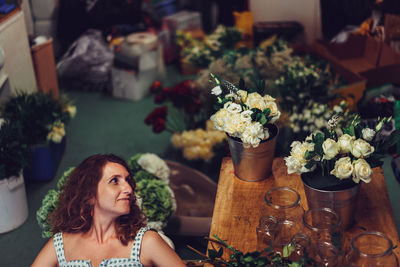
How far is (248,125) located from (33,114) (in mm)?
2168

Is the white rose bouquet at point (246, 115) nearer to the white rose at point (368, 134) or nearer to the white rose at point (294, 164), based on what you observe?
the white rose at point (294, 164)

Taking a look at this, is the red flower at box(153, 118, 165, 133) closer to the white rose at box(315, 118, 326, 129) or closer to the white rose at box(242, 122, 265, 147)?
the white rose at box(315, 118, 326, 129)

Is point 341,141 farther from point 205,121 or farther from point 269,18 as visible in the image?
point 269,18

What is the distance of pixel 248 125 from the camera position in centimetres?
183

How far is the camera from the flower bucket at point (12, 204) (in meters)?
3.00

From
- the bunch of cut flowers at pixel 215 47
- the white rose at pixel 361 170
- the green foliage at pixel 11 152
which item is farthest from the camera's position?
the bunch of cut flowers at pixel 215 47

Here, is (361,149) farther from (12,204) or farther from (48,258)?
(12,204)

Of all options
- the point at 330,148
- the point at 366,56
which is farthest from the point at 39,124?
the point at 366,56

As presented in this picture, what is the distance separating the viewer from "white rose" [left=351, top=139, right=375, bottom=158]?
158 cm

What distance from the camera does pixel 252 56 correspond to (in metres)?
3.80

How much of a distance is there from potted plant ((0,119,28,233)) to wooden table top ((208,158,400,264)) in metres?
1.50

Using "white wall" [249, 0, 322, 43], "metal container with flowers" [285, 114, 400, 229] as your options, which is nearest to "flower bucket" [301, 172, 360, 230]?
"metal container with flowers" [285, 114, 400, 229]

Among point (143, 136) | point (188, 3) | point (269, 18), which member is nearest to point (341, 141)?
point (143, 136)

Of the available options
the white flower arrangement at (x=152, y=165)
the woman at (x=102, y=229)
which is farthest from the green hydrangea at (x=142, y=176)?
the woman at (x=102, y=229)
